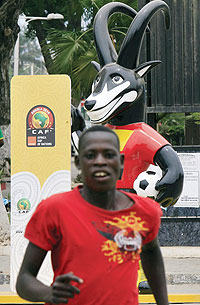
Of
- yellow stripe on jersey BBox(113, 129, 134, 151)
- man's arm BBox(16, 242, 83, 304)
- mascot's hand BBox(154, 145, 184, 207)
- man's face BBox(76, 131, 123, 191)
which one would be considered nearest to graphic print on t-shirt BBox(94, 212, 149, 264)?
man's face BBox(76, 131, 123, 191)

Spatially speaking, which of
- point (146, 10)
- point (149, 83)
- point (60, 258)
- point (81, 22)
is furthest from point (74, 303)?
point (81, 22)

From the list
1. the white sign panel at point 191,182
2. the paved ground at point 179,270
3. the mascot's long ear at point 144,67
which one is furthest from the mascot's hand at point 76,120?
the white sign panel at point 191,182

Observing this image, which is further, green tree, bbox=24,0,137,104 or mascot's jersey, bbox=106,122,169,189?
green tree, bbox=24,0,137,104

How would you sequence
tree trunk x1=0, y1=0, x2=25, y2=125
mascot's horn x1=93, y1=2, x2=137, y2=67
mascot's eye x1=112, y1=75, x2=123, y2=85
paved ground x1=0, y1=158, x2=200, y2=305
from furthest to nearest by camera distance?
tree trunk x1=0, y1=0, x2=25, y2=125
paved ground x1=0, y1=158, x2=200, y2=305
mascot's horn x1=93, y1=2, x2=137, y2=67
mascot's eye x1=112, y1=75, x2=123, y2=85

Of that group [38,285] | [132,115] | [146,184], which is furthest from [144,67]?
[38,285]

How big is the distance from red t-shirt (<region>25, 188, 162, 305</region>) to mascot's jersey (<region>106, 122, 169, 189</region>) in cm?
336

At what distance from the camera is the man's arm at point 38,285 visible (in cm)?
230

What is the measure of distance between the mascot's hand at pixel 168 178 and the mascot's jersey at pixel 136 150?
111 millimetres

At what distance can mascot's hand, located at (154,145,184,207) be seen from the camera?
225 inches

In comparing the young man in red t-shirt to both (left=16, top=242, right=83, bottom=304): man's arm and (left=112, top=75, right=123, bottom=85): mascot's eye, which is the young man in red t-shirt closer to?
(left=16, top=242, right=83, bottom=304): man's arm

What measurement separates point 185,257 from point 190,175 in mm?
1093

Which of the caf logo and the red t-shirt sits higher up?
the red t-shirt

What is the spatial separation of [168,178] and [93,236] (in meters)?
3.26

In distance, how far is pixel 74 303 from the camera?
99.0 inches
